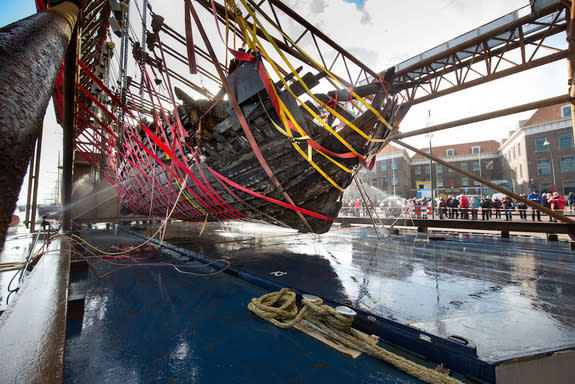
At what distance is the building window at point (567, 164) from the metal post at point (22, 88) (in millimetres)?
37127

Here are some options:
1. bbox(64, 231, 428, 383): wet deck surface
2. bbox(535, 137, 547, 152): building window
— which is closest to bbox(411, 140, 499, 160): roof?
bbox(535, 137, 547, 152): building window

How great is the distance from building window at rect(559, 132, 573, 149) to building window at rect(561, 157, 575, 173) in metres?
1.28

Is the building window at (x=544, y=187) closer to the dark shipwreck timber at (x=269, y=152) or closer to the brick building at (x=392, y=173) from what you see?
the brick building at (x=392, y=173)

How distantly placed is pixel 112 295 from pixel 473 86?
8.13 m

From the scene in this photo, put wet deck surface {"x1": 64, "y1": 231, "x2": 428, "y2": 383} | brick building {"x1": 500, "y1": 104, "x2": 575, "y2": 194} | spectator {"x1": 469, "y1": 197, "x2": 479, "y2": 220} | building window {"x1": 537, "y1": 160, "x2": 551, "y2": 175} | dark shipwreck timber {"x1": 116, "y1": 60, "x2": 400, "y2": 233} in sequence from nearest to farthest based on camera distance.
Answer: wet deck surface {"x1": 64, "y1": 231, "x2": 428, "y2": 383} → dark shipwreck timber {"x1": 116, "y1": 60, "x2": 400, "y2": 233} → spectator {"x1": 469, "y1": 197, "x2": 479, "y2": 220} → brick building {"x1": 500, "y1": 104, "x2": 575, "y2": 194} → building window {"x1": 537, "y1": 160, "x2": 551, "y2": 175}

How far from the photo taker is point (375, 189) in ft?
129

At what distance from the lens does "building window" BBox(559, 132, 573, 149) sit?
24.4 metres

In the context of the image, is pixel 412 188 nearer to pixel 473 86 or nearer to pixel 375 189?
pixel 375 189

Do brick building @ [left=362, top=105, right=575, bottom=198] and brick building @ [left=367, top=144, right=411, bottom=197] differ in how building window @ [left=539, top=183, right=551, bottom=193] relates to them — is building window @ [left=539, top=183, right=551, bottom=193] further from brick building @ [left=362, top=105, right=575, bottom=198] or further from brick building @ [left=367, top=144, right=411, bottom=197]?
brick building @ [left=367, top=144, right=411, bottom=197]

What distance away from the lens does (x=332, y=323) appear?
1886 millimetres

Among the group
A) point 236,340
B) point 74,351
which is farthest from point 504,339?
point 74,351

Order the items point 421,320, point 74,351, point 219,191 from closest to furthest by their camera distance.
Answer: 1. point 74,351
2. point 421,320
3. point 219,191

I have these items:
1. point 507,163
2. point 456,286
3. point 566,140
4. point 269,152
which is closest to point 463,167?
point 507,163

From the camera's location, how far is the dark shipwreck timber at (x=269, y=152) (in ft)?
10.7
